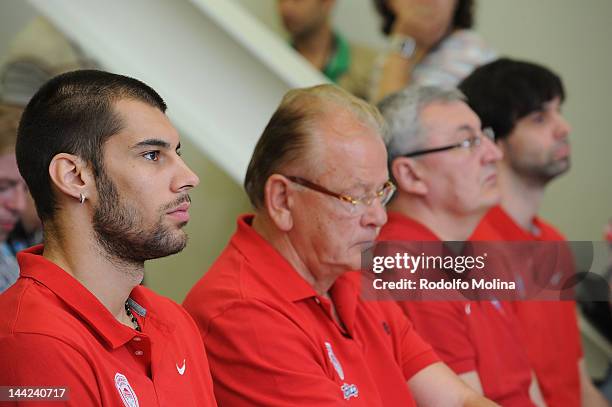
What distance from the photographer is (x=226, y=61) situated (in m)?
2.51

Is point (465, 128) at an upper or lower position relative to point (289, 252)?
upper

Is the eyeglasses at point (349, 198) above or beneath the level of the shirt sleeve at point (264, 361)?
above

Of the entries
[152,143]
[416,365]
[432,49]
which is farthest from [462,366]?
[432,49]

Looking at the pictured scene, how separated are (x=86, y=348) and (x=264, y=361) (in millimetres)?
446

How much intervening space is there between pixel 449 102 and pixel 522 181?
537 mm

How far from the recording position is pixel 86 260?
1.45 meters

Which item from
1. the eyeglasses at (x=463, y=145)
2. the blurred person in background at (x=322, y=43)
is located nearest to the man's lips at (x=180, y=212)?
the eyeglasses at (x=463, y=145)

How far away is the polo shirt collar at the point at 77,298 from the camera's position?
140cm

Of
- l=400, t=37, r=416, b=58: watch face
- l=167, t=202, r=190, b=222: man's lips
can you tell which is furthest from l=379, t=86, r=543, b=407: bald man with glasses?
l=167, t=202, r=190, b=222: man's lips

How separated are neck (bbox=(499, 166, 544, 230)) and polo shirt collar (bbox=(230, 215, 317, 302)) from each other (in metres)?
1.10

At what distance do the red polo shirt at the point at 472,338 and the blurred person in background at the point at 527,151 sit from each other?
325mm

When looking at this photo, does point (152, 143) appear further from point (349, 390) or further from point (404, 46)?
point (404, 46)

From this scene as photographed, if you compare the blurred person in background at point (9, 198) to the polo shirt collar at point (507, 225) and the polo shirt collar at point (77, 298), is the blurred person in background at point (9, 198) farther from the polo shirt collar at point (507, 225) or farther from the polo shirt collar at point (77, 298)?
the polo shirt collar at point (507, 225)

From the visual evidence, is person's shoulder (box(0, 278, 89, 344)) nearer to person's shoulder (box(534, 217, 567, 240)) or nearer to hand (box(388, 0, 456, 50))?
person's shoulder (box(534, 217, 567, 240))
